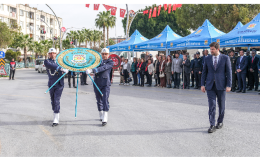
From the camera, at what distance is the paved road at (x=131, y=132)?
14.8 ft

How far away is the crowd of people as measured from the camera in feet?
40.8

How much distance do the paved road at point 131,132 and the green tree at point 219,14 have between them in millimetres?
24932

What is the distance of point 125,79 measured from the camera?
17.4m

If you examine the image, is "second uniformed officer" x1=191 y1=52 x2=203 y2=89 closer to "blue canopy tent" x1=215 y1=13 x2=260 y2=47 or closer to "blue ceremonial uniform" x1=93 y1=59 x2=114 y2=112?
"blue canopy tent" x1=215 y1=13 x2=260 y2=47

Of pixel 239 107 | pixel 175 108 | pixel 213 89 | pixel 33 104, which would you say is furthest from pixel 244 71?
pixel 33 104

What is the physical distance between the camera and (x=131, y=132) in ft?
18.6

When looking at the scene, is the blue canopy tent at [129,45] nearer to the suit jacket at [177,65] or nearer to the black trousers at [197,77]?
the suit jacket at [177,65]

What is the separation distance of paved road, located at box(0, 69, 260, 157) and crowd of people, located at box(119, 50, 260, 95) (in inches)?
158

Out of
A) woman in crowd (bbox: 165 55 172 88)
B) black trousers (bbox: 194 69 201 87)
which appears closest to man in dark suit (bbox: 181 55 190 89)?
black trousers (bbox: 194 69 201 87)

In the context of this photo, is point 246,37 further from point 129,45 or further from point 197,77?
point 129,45

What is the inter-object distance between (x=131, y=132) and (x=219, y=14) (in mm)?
31560

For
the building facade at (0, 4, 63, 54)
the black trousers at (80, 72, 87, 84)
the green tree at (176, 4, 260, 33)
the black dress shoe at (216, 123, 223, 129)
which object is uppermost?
the building facade at (0, 4, 63, 54)

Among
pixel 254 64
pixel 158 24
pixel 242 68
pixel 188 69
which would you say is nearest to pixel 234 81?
pixel 242 68

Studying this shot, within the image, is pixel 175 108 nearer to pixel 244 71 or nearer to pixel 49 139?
pixel 49 139
